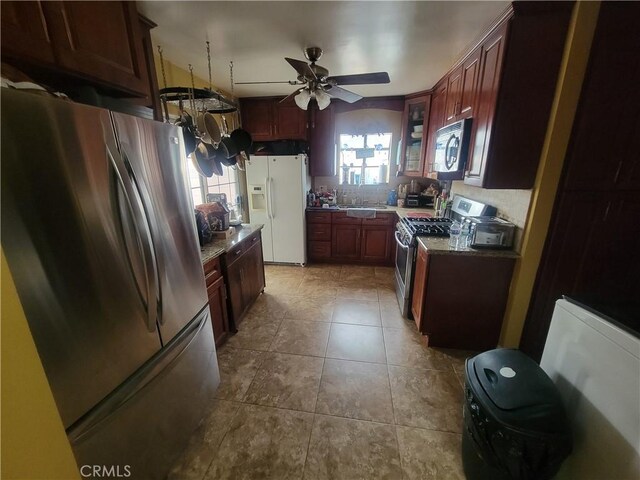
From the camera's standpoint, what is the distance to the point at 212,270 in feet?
6.48

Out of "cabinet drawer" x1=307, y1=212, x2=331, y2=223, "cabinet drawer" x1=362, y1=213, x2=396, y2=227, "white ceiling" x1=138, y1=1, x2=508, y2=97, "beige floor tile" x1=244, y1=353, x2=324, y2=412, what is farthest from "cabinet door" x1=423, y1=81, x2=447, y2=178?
"beige floor tile" x1=244, y1=353, x2=324, y2=412

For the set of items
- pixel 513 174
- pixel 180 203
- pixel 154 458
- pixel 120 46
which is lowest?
pixel 154 458

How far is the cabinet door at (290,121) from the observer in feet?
11.9

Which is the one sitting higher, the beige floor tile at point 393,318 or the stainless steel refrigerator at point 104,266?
the stainless steel refrigerator at point 104,266

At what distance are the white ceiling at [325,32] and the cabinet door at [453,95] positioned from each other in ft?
0.41

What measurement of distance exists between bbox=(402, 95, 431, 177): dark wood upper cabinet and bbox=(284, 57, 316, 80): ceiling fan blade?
78.1 inches

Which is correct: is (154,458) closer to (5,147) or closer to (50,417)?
(50,417)

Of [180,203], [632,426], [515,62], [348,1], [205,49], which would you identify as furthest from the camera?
[205,49]

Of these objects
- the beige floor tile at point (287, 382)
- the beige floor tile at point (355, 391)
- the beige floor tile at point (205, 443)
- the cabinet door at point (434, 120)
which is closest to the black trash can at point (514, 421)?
the beige floor tile at point (355, 391)

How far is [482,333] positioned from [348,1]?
8.22 ft

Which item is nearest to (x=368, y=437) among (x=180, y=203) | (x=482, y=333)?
(x=482, y=333)

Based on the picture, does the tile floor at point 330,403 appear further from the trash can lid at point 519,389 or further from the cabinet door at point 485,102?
the cabinet door at point 485,102

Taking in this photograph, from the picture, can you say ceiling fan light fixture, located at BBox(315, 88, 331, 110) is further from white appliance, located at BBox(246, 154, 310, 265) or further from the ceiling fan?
white appliance, located at BBox(246, 154, 310, 265)

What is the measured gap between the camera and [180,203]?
1.28 meters
